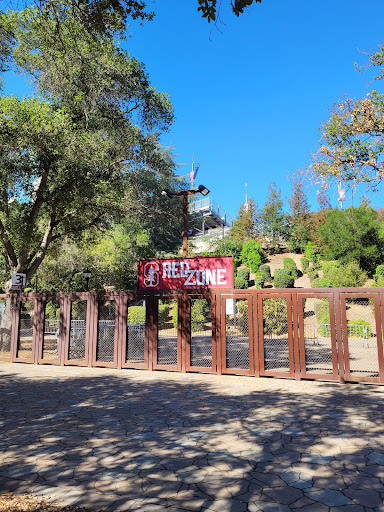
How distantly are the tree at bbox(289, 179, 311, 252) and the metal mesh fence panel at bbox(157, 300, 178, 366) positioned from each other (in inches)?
873

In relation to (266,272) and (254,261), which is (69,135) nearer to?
(266,272)

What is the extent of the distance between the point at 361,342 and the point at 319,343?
2141mm

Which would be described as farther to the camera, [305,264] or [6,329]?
[305,264]

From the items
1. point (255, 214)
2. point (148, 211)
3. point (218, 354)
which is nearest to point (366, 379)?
point (218, 354)

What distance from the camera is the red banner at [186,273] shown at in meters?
10.5

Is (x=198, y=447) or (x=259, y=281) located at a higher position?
(x=259, y=281)

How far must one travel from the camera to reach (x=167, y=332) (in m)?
23.1

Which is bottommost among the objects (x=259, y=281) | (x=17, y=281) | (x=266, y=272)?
(x=17, y=281)

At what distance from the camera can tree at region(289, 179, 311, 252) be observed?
144 feet

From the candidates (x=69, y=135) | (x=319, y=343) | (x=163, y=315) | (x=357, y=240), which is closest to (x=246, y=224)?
(x=357, y=240)

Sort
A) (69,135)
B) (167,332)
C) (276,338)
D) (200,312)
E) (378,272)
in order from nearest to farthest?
(69,135) < (276,338) < (200,312) < (167,332) < (378,272)

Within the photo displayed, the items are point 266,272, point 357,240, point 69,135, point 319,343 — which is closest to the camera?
point 69,135

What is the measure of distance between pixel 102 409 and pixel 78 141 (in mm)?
9690

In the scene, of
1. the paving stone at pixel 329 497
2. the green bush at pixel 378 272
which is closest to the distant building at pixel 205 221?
the green bush at pixel 378 272
